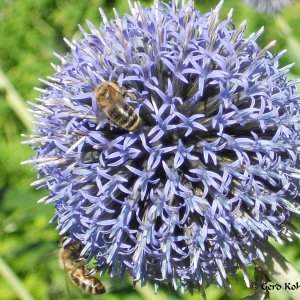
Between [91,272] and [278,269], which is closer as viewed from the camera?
[278,269]

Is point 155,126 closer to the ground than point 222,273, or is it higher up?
higher up

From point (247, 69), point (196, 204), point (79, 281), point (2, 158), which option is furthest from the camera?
point (2, 158)

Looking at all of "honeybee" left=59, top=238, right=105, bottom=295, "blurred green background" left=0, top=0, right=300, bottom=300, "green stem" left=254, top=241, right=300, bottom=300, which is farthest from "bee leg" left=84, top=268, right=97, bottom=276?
"green stem" left=254, top=241, right=300, bottom=300

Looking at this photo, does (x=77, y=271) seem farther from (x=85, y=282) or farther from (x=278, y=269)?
(x=278, y=269)

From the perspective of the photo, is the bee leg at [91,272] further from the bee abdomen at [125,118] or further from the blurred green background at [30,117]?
the bee abdomen at [125,118]

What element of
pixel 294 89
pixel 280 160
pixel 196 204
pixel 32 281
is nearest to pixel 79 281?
pixel 196 204

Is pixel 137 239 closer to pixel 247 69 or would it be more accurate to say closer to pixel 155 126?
pixel 155 126

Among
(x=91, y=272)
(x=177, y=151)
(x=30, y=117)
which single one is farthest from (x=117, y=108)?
(x=30, y=117)
